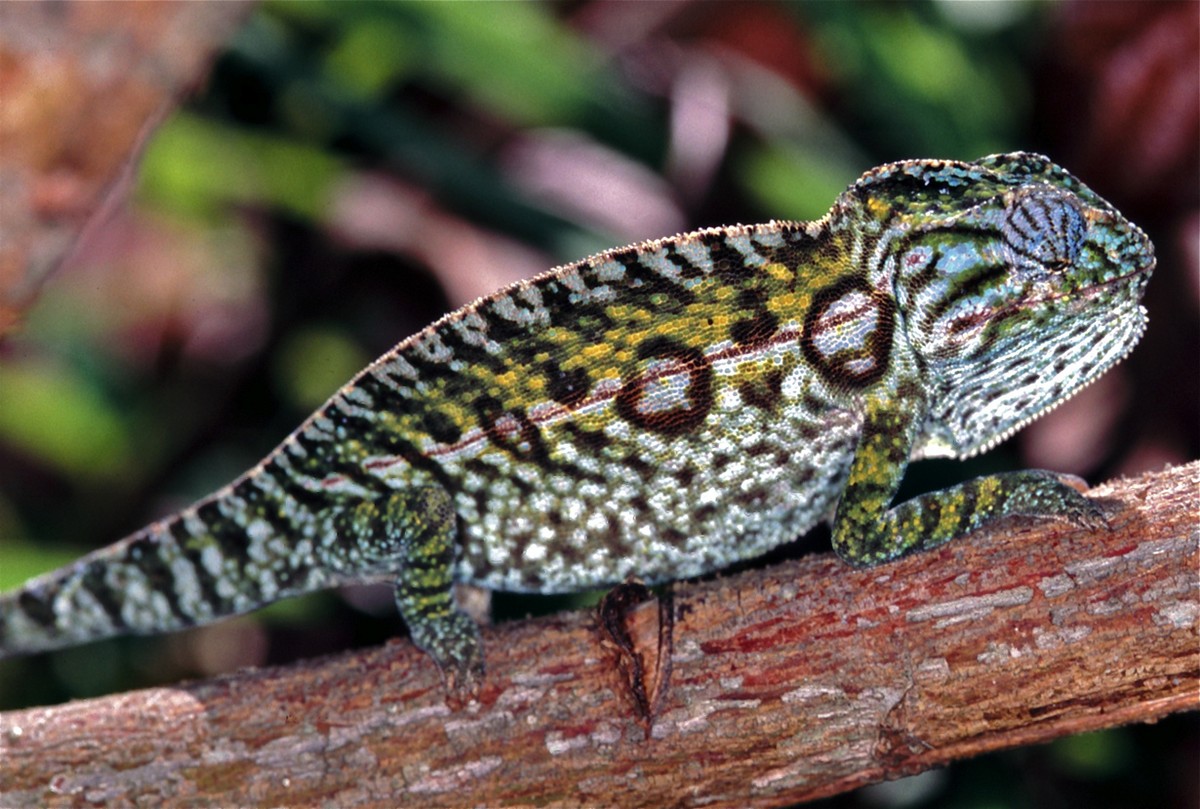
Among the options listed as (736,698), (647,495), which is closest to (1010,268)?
(647,495)

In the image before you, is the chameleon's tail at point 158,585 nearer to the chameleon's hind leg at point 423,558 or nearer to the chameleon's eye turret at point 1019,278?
the chameleon's hind leg at point 423,558

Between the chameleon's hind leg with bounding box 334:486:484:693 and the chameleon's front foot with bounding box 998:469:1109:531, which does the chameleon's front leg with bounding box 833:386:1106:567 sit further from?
the chameleon's hind leg with bounding box 334:486:484:693

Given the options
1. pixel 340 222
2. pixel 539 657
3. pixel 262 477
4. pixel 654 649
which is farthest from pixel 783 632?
pixel 340 222

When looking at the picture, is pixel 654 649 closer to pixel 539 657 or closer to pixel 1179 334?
pixel 539 657

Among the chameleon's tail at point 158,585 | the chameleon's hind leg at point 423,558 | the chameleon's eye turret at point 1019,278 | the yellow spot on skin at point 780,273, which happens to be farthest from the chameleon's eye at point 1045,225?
the chameleon's tail at point 158,585

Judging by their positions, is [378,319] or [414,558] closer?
[414,558]

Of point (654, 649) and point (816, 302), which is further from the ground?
point (816, 302)
